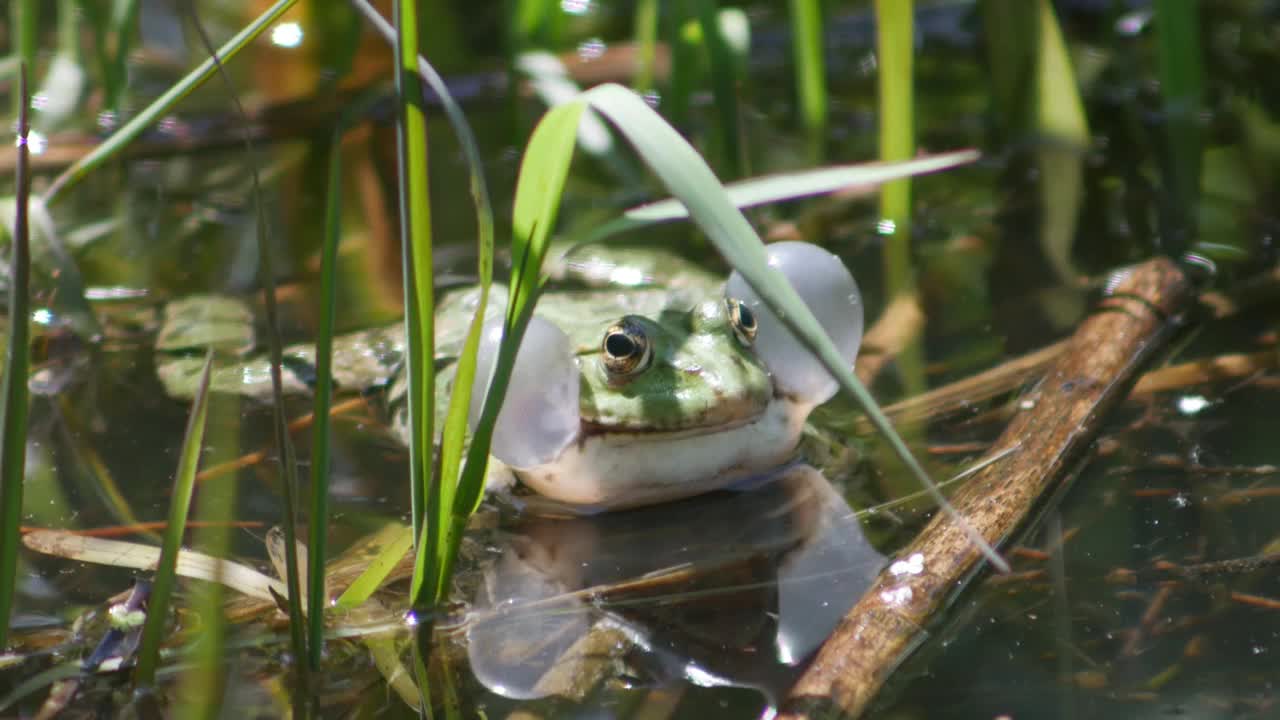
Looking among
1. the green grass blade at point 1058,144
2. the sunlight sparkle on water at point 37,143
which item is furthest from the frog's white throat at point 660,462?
the sunlight sparkle on water at point 37,143

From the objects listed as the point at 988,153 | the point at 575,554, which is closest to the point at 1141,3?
the point at 988,153

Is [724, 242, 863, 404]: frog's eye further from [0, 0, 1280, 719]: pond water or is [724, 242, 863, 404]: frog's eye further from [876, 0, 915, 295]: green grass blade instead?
[876, 0, 915, 295]: green grass blade

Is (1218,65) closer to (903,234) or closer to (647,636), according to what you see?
(903,234)

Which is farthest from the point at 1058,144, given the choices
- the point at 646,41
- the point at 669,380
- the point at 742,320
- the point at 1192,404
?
the point at 669,380

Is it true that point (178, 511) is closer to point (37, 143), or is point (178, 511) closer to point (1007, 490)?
point (1007, 490)

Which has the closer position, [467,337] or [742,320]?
[467,337]

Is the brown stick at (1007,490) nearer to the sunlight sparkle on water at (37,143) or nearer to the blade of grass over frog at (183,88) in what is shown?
the blade of grass over frog at (183,88)
